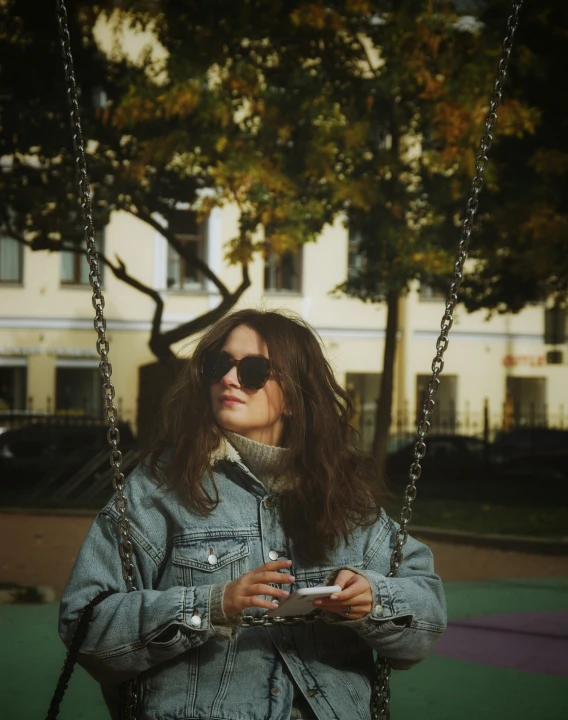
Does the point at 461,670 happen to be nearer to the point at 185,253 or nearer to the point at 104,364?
the point at 104,364

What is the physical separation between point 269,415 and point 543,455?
20133mm

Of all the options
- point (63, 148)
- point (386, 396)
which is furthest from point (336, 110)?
point (63, 148)

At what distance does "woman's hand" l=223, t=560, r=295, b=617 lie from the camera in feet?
6.91

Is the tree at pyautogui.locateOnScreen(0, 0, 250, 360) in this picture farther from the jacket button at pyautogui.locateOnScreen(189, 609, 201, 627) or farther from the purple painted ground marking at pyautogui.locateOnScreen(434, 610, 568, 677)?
the jacket button at pyautogui.locateOnScreen(189, 609, 201, 627)

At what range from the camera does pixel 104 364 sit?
2609mm

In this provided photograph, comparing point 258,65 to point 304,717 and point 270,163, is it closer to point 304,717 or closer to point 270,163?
point 270,163

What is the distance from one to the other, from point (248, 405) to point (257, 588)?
479mm

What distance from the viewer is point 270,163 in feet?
48.3

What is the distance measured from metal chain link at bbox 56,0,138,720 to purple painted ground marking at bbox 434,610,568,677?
438cm

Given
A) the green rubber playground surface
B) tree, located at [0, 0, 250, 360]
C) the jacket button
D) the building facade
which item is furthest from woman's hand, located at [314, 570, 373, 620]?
the building facade

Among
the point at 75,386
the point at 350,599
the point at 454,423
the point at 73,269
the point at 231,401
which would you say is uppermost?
the point at 73,269

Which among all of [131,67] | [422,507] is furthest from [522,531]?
[131,67]

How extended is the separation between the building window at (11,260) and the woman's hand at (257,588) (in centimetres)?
2941

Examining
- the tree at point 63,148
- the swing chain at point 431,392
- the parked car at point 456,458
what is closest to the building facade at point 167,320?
the parked car at point 456,458
